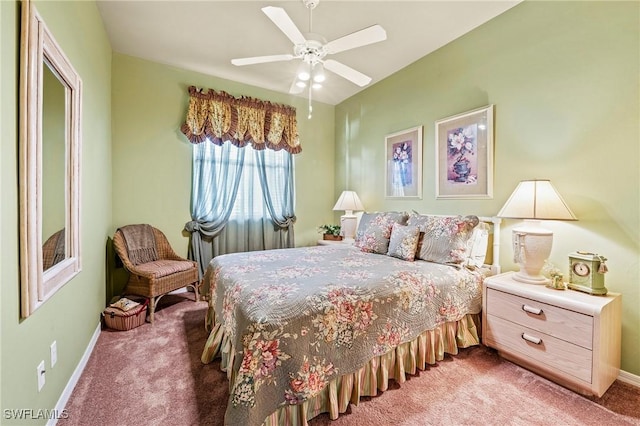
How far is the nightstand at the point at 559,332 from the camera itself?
5.37 ft

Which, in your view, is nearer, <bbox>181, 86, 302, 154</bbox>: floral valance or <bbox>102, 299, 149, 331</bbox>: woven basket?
<bbox>102, 299, 149, 331</bbox>: woven basket

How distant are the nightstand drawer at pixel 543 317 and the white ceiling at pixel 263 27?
2.47 m

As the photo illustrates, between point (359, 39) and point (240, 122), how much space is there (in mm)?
2362

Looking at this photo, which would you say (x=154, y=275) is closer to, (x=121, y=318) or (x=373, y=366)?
(x=121, y=318)

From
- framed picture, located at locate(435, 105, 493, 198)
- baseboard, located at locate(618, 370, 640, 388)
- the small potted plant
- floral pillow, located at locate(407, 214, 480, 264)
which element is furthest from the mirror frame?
baseboard, located at locate(618, 370, 640, 388)

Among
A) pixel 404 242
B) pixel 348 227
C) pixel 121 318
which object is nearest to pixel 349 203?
pixel 348 227

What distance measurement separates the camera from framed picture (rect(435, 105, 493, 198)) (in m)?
2.62

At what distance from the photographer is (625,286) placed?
187cm

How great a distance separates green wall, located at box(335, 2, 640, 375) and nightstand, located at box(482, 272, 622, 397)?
13.5 inches

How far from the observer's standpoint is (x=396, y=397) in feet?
5.58

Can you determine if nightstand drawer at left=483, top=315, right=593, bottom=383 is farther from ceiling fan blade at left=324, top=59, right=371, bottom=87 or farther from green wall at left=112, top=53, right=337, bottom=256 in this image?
green wall at left=112, top=53, right=337, bottom=256

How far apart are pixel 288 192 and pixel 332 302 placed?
2.95m

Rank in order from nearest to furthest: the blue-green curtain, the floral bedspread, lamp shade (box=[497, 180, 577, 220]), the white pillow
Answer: the floral bedspread → lamp shade (box=[497, 180, 577, 220]) → the white pillow → the blue-green curtain

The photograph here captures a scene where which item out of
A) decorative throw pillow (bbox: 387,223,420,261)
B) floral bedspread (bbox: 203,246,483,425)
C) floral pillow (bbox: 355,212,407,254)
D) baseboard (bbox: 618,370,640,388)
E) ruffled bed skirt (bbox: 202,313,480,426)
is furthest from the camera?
floral pillow (bbox: 355,212,407,254)
